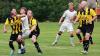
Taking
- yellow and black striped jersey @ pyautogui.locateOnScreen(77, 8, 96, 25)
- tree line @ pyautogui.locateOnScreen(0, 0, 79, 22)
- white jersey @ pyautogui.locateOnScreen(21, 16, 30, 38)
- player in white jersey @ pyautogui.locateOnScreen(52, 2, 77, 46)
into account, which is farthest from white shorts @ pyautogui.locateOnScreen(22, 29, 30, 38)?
tree line @ pyautogui.locateOnScreen(0, 0, 79, 22)

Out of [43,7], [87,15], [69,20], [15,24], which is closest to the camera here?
[15,24]

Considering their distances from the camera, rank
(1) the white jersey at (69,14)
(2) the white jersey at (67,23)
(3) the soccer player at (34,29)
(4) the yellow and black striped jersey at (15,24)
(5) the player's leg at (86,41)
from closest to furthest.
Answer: (4) the yellow and black striped jersey at (15,24)
(3) the soccer player at (34,29)
(5) the player's leg at (86,41)
(1) the white jersey at (69,14)
(2) the white jersey at (67,23)

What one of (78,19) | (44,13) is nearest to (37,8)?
(44,13)

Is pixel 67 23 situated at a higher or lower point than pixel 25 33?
lower

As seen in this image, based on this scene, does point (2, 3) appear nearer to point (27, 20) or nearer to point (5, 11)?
point (5, 11)

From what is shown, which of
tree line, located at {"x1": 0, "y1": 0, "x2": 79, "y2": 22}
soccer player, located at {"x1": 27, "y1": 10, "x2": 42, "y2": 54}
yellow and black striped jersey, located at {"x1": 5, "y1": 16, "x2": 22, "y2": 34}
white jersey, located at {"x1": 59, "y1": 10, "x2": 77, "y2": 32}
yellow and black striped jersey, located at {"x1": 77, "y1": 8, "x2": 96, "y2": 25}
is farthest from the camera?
tree line, located at {"x1": 0, "y1": 0, "x2": 79, "y2": 22}

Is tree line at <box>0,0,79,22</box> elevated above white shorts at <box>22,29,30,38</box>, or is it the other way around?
white shorts at <box>22,29,30,38</box>

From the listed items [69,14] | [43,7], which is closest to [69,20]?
[69,14]

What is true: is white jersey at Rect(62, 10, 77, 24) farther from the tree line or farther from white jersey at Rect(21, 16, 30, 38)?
the tree line

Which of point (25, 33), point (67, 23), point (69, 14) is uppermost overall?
point (25, 33)

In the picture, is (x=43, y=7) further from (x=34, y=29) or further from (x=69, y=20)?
(x=34, y=29)

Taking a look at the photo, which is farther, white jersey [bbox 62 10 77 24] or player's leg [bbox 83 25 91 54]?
white jersey [bbox 62 10 77 24]

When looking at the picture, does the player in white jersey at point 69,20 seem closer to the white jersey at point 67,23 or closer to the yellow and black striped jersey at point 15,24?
the white jersey at point 67,23

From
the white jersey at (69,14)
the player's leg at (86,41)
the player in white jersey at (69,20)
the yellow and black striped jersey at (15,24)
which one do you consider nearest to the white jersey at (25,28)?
the yellow and black striped jersey at (15,24)
